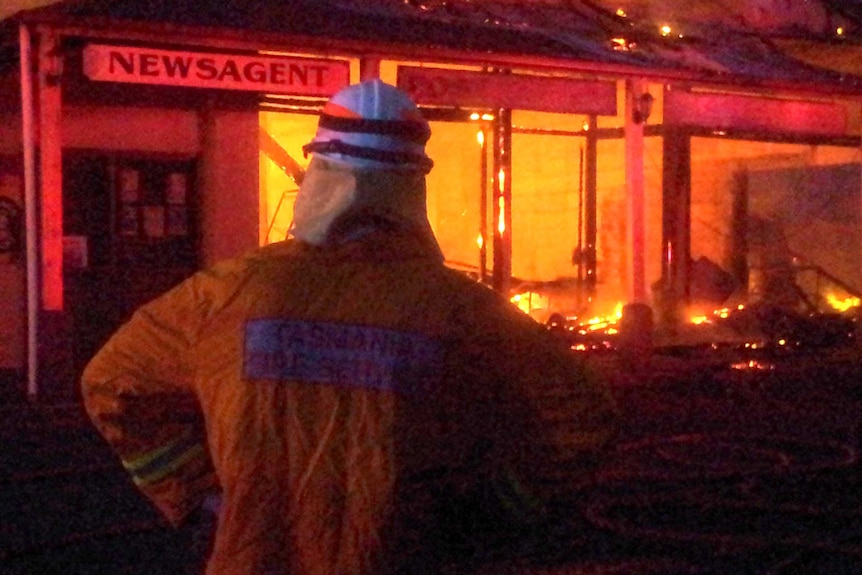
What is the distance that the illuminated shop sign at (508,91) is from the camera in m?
12.4

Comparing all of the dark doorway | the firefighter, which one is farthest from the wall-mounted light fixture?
the firefighter

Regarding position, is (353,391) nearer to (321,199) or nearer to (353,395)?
(353,395)

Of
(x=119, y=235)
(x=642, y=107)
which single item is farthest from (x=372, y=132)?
(x=642, y=107)

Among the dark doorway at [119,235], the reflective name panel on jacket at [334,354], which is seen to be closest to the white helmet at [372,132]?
the reflective name panel on jacket at [334,354]

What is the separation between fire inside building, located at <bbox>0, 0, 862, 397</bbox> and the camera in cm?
1088

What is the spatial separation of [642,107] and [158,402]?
11.4 m

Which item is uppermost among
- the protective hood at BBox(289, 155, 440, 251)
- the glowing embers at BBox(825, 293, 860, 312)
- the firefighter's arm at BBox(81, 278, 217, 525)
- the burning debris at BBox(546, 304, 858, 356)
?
the protective hood at BBox(289, 155, 440, 251)

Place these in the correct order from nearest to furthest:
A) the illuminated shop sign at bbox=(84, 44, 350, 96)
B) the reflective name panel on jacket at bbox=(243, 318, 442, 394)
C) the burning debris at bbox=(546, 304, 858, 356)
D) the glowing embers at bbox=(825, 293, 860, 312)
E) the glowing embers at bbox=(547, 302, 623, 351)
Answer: the reflective name panel on jacket at bbox=(243, 318, 442, 394) → the illuminated shop sign at bbox=(84, 44, 350, 96) → the glowing embers at bbox=(547, 302, 623, 351) → the burning debris at bbox=(546, 304, 858, 356) → the glowing embers at bbox=(825, 293, 860, 312)

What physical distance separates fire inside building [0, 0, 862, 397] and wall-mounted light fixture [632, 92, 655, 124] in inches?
0.9

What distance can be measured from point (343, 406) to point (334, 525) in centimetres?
21

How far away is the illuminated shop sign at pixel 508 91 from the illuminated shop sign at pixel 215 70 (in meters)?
0.76

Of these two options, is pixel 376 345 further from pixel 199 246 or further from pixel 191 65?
pixel 199 246

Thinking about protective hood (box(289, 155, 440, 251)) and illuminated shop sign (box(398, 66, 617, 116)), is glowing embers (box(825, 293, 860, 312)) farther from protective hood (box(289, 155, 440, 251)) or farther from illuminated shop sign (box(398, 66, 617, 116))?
protective hood (box(289, 155, 440, 251))

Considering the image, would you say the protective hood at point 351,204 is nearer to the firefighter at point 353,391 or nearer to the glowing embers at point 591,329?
the firefighter at point 353,391
